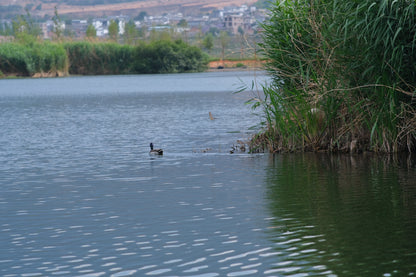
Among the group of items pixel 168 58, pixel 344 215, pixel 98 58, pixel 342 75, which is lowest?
pixel 344 215

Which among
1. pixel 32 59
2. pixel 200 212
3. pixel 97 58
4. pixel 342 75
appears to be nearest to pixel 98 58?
pixel 97 58

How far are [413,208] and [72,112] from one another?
982 inches

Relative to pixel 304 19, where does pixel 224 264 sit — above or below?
below

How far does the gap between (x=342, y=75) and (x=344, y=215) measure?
17.8 ft

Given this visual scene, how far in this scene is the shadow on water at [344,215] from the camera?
290 inches

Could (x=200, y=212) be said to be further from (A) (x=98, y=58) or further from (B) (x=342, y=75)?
(A) (x=98, y=58)

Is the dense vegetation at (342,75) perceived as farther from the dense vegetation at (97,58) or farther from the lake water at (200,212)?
the dense vegetation at (97,58)

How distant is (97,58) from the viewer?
272 ft

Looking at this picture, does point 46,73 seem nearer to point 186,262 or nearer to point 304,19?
point 304,19

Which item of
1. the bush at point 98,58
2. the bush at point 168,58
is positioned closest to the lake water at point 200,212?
the bush at point 98,58

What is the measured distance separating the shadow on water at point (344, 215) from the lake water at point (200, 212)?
19mm

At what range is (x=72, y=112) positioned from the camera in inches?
1296

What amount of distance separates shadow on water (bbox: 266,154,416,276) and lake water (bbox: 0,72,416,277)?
0.06ft

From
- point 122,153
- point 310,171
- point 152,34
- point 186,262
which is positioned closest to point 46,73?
point 152,34
